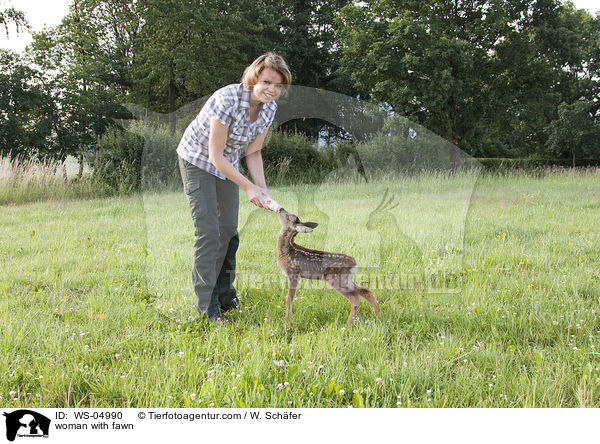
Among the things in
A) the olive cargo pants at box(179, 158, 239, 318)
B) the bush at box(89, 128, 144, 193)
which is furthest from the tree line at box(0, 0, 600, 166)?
the olive cargo pants at box(179, 158, 239, 318)

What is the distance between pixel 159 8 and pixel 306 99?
16263mm

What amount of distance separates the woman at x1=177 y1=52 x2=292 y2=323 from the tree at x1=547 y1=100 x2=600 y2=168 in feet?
94.8

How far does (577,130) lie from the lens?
25.8 meters

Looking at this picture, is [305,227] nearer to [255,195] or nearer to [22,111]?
[255,195]

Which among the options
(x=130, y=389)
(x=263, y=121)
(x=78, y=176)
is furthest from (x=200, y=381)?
(x=78, y=176)

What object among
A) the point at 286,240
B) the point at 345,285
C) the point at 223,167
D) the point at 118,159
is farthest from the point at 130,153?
the point at 345,285

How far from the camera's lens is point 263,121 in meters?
3.53

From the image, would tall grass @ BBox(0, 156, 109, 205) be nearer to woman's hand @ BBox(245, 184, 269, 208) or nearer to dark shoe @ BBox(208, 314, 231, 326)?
dark shoe @ BBox(208, 314, 231, 326)

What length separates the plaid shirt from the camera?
123 inches

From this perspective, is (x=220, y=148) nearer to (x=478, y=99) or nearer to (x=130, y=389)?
(x=130, y=389)

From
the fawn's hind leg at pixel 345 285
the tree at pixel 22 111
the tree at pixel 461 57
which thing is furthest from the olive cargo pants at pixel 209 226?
the tree at pixel 22 111

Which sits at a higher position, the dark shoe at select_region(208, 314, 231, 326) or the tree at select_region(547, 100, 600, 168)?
the tree at select_region(547, 100, 600, 168)

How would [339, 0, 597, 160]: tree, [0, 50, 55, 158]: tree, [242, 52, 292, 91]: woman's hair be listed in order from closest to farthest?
[242, 52, 292, 91]: woman's hair < [0, 50, 55, 158]: tree < [339, 0, 597, 160]: tree

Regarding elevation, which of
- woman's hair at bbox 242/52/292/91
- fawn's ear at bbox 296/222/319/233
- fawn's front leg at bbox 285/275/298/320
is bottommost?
fawn's front leg at bbox 285/275/298/320
